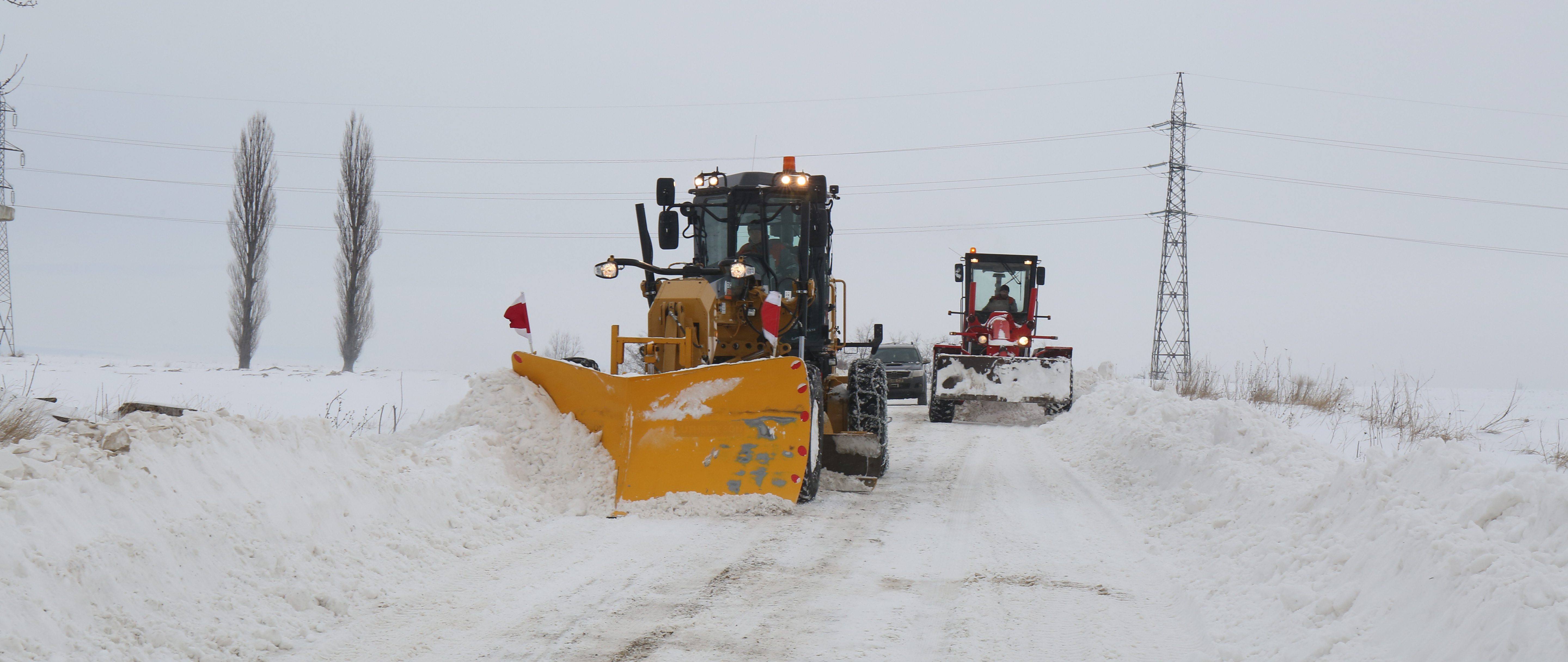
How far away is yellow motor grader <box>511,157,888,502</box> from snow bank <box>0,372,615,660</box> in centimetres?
78

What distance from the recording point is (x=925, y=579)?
500 cm

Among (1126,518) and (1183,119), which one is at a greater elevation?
(1183,119)

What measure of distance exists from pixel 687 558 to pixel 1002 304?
1428 cm

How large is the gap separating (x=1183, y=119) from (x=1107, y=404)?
1434cm

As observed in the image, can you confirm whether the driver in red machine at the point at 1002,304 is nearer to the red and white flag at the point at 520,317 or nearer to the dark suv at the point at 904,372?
the dark suv at the point at 904,372

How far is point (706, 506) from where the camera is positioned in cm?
668

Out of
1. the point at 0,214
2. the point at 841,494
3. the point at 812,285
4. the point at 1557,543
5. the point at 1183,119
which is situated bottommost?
the point at 841,494

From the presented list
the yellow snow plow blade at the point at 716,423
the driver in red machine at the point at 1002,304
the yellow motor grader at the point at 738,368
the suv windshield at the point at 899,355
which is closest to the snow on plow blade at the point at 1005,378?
the driver in red machine at the point at 1002,304

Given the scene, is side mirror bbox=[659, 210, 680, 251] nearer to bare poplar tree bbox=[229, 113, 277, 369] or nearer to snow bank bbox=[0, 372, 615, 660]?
snow bank bbox=[0, 372, 615, 660]

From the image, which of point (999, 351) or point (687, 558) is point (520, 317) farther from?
point (999, 351)

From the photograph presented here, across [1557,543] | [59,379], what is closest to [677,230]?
[1557,543]

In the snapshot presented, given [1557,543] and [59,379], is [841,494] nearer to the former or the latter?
[1557,543]

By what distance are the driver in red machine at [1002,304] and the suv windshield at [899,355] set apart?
7.98ft

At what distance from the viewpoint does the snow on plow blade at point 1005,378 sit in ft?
51.3
